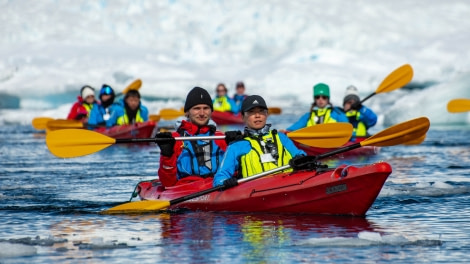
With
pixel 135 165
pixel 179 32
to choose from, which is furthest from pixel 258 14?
pixel 135 165

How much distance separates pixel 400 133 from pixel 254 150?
109cm

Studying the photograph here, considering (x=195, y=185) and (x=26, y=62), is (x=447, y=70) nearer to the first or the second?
(x=26, y=62)

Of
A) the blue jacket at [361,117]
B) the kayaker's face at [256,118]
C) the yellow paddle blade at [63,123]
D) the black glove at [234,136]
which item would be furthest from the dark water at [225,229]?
the yellow paddle blade at [63,123]

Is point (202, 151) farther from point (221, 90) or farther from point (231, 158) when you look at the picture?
point (221, 90)

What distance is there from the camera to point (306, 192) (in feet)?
21.8

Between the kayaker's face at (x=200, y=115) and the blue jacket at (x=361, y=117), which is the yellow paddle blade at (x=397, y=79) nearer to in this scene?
the blue jacket at (x=361, y=117)

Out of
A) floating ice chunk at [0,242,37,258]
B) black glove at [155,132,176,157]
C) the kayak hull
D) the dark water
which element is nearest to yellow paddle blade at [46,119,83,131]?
the kayak hull

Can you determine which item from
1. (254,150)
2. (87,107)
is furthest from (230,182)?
→ (87,107)

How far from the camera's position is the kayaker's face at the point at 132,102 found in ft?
49.0

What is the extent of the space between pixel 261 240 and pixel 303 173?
40.8 inches

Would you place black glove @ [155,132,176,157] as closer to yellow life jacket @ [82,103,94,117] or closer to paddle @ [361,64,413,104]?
paddle @ [361,64,413,104]

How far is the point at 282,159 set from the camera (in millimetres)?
7016

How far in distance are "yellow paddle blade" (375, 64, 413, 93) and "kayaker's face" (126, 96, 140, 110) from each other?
168 inches

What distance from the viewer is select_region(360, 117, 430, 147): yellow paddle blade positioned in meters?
6.95
